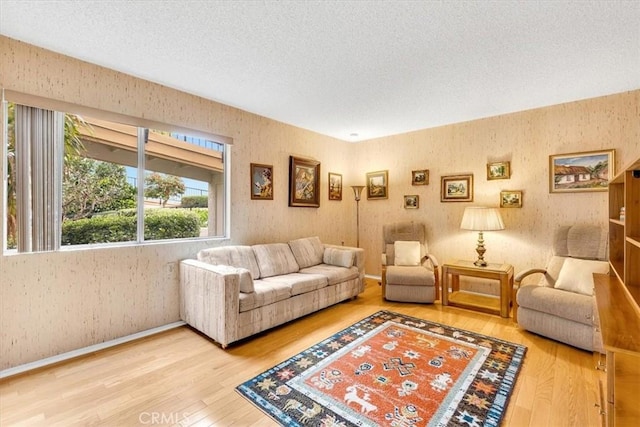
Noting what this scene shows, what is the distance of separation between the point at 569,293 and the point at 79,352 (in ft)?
14.7

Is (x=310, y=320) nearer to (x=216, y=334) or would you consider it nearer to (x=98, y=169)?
(x=216, y=334)

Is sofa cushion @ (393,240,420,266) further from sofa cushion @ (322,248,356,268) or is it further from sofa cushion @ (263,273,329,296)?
sofa cushion @ (263,273,329,296)

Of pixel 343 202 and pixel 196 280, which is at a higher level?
pixel 343 202

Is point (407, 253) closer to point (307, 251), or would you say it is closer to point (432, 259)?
point (432, 259)

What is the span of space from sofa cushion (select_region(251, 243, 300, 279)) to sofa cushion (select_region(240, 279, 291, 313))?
0.30 metres

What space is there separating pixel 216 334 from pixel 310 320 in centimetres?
107

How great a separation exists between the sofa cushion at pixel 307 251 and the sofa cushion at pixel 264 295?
85cm

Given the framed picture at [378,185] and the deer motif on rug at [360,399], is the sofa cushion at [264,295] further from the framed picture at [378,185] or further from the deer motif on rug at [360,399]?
the framed picture at [378,185]

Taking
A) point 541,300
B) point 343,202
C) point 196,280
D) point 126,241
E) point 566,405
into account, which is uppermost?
point 343,202

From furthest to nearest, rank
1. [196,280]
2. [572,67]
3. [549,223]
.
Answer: [549,223], [196,280], [572,67]

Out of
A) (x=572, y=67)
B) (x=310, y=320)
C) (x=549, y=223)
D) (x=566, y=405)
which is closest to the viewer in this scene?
(x=566, y=405)

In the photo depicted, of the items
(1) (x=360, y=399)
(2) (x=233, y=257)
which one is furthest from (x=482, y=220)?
(2) (x=233, y=257)

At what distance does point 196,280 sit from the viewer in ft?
9.41

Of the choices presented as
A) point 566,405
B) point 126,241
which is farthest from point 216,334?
point 566,405
